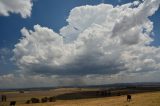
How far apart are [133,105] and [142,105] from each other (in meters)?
2.03

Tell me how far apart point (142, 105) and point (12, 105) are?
4299cm

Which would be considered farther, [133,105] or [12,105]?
[12,105]

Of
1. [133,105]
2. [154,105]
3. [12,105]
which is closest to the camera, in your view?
[154,105]

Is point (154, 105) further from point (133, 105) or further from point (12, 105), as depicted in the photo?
point (12, 105)

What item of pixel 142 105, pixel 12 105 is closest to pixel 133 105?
pixel 142 105

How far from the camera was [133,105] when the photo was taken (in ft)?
167

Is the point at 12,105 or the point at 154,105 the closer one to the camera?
the point at 154,105

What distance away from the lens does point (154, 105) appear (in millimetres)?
A: 47312

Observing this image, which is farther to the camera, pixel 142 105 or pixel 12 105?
pixel 12 105

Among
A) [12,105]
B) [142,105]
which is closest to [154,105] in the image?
[142,105]

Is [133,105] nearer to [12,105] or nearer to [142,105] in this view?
[142,105]

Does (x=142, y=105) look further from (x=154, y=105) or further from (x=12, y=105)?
A: (x=12, y=105)

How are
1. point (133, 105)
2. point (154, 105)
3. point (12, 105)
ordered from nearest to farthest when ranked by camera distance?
point (154, 105) → point (133, 105) → point (12, 105)

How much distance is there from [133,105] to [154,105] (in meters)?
4.61
